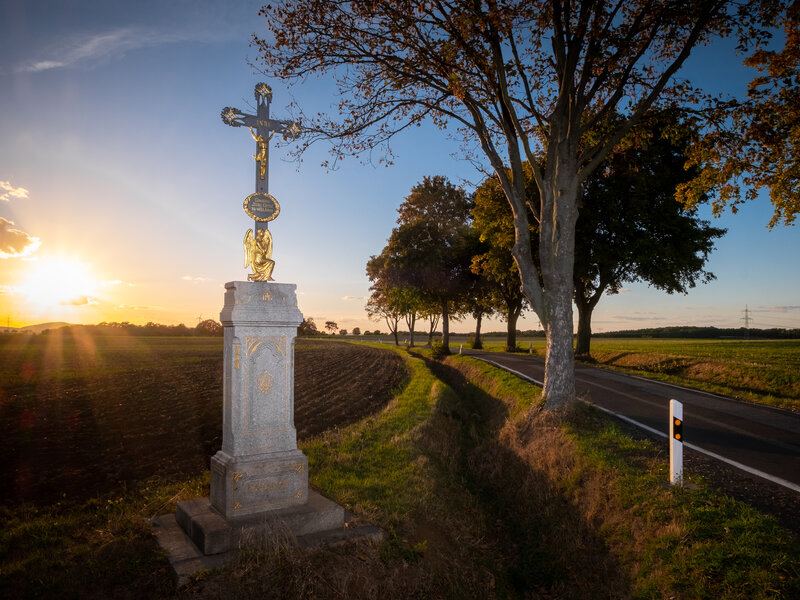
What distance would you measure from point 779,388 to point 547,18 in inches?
514

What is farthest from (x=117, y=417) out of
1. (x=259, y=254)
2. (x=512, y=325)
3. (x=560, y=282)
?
(x=512, y=325)

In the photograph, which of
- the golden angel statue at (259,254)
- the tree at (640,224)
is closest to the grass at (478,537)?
the golden angel statue at (259,254)

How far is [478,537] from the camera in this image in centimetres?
688

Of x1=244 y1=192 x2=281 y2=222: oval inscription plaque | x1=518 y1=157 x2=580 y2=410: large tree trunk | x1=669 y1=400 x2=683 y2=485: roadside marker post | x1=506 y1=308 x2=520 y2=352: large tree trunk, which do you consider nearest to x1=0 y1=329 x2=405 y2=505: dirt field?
x1=244 y1=192 x2=281 y2=222: oval inscription plaque

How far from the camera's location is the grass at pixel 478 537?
4.66 meters

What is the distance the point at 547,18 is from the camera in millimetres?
11031

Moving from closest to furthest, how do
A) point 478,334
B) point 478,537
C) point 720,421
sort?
Result: point 478,537
point 720,421
point 478,334

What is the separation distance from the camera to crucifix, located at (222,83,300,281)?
6.57 metres

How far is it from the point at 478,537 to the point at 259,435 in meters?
3.44

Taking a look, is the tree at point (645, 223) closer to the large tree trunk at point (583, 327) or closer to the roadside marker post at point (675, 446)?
the large tree trunk at point (583, 327)

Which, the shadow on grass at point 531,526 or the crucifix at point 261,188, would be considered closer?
the shadow on grass at point 531,526

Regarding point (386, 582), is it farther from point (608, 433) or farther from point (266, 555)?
point (608, 433)

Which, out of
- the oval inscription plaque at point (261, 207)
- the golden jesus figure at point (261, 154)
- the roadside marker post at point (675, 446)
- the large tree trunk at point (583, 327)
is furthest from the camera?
the large tree trunk at point (583, 327)

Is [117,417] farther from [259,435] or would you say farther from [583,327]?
[583,327]
